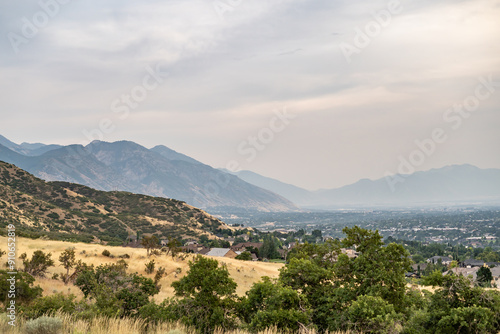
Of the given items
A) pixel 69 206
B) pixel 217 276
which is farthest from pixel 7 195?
pixel 217 276

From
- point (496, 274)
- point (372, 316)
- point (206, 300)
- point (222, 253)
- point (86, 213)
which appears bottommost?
point (496, 274)

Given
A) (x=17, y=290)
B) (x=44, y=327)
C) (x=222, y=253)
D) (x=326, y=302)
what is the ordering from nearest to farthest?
(x=44, y=327), (x=326, y=302), (x=17, y=290), (x=222, y=253)

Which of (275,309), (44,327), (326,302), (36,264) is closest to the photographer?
(44,327)

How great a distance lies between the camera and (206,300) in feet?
39.2

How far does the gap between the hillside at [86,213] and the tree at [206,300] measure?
48.6 m

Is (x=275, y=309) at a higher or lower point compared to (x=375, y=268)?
lower

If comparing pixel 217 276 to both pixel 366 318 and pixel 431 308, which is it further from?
pixel 431 308

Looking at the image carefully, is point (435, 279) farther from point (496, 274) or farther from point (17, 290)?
point (496, 274)

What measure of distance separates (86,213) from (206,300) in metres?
92.9

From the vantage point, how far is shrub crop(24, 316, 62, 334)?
7.87m

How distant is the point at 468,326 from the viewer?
30.0 ft

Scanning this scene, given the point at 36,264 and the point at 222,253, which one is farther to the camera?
the point at 222,253

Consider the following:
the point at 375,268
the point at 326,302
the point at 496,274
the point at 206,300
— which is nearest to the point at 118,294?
the point at 206,300

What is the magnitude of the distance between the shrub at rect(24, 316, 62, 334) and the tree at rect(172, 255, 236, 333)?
3.76 meters
